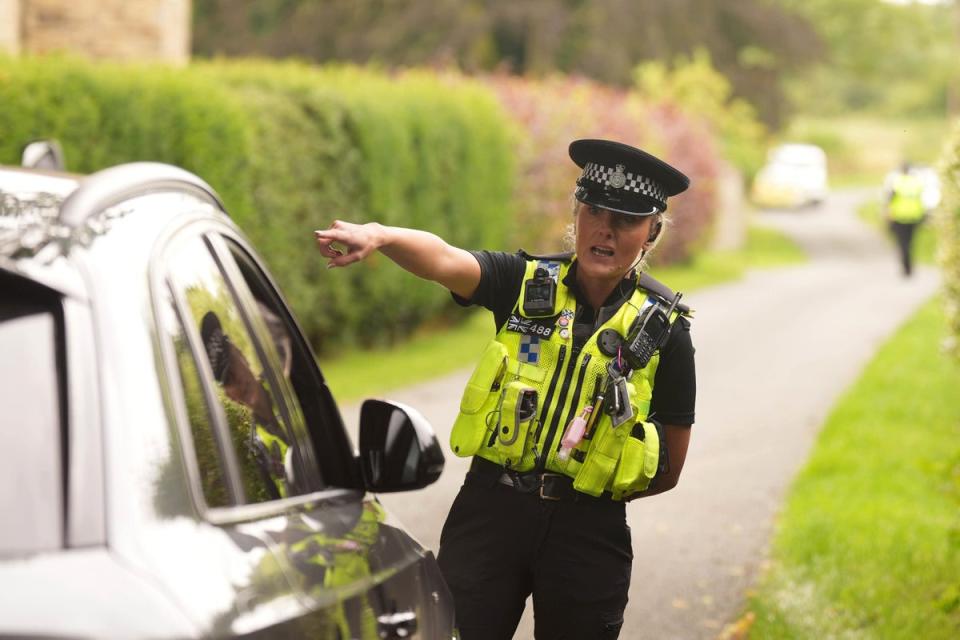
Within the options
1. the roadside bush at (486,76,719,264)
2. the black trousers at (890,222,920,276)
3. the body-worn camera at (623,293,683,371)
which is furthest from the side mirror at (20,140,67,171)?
the black trousers at (890,222,920,276)

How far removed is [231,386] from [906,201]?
80.3 feet

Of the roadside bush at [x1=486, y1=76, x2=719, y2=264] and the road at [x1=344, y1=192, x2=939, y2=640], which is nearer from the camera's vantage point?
the road at [x1=344, y1=192, x2=939, y2=640]

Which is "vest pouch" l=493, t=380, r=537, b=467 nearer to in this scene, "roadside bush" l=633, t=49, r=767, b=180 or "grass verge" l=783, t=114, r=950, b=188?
"roadside bush" l=633, t=49, r=767, b=180

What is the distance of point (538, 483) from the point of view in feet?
12.6

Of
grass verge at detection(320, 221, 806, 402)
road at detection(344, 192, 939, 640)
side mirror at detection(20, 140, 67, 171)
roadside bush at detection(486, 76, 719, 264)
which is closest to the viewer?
side mirror at detection(20, 140, 67, 171)

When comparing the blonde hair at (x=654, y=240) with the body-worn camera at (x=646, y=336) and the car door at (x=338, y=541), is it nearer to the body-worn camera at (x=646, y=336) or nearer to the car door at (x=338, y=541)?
the body-worn camera at (x=646, y=336)

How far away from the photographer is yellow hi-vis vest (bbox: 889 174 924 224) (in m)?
25.8

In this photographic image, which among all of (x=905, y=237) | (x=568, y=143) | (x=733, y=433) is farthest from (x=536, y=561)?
(x=905, y=237)

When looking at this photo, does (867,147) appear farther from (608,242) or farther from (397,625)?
(397,625)

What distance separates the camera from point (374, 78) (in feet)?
54.8

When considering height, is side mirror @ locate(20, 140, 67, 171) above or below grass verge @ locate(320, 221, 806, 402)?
above

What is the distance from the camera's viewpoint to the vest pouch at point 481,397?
378 centimetres

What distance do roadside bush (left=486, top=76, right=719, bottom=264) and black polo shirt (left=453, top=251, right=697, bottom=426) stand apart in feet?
48.0

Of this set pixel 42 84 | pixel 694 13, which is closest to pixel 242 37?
pixel 694 13
